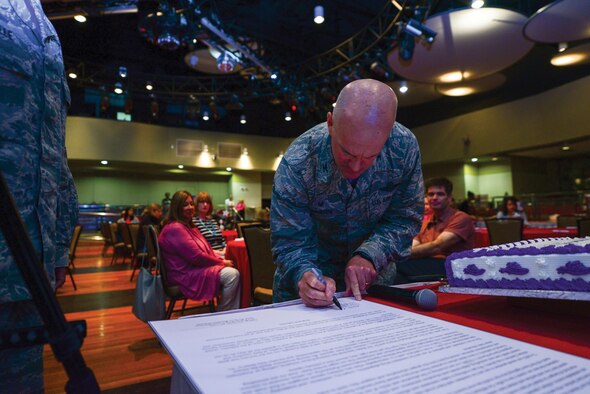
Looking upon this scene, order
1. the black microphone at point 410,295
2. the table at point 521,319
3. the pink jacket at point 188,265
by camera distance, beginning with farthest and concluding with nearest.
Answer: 1. the pink jacket at point 188,265
2. the black microphone at point 410,295
3. the table at point 521,319

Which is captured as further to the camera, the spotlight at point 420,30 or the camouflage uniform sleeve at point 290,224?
the spotlight at point 420,30

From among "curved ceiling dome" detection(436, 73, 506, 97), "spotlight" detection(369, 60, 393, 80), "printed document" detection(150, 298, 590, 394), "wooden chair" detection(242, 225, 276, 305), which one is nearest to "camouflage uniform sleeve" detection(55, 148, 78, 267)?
"printed document" detection(150, 298, 590, 394)

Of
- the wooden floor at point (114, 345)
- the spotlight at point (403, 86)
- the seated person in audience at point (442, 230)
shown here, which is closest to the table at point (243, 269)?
the wooden floor at point (114, 345)

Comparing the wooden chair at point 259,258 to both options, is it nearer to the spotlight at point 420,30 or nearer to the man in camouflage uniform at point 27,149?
the man in camouflage uniform at point 27,149

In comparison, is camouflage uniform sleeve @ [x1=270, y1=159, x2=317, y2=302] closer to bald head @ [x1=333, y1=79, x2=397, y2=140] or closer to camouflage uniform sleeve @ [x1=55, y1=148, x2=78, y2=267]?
bald head @ [x1=333, y1=79, x2=397, y2=140]

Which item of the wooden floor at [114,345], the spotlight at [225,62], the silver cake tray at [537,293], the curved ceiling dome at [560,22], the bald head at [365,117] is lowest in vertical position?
the wooden floor at [114,345]

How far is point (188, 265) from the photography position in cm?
314

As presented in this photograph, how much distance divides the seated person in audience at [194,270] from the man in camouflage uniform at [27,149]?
84.0 inches

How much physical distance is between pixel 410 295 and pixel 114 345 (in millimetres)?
2757

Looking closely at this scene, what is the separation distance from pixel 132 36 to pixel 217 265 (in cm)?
833

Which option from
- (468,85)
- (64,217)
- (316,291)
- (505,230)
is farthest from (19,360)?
(468,85)

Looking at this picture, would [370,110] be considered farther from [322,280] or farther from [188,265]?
[188,265]

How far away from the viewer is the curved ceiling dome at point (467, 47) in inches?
185

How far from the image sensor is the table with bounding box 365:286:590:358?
56cm
